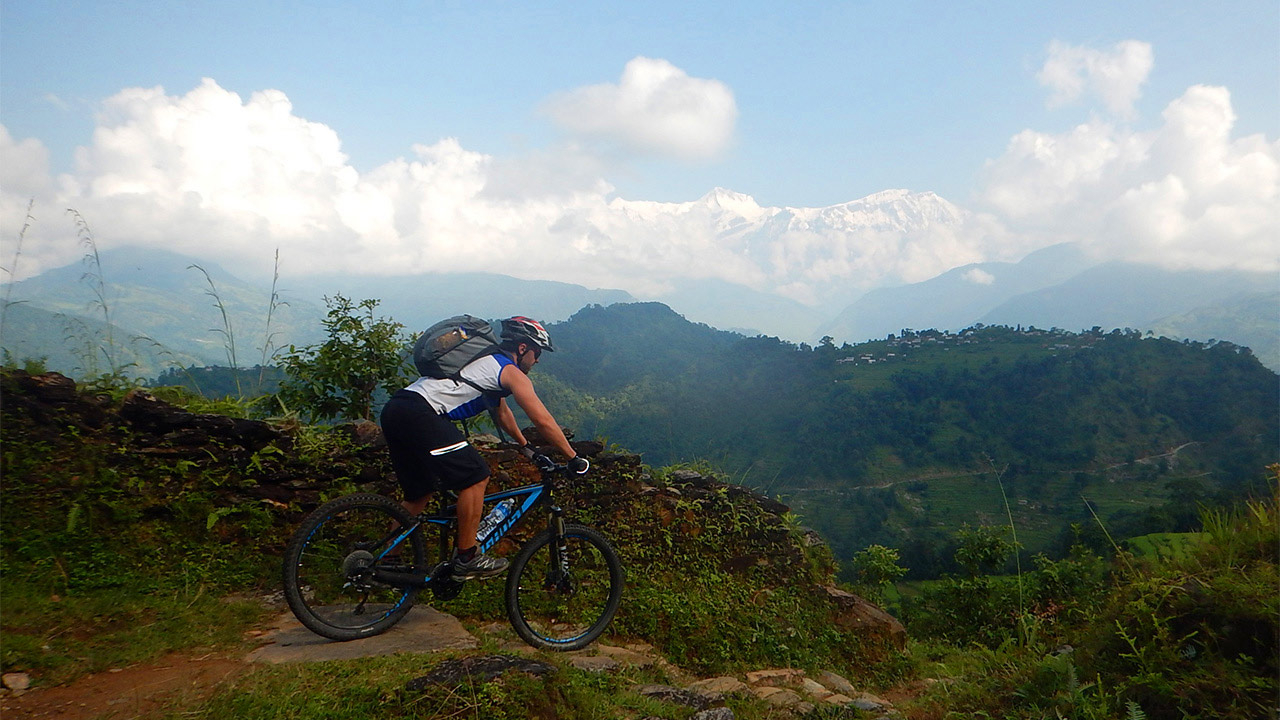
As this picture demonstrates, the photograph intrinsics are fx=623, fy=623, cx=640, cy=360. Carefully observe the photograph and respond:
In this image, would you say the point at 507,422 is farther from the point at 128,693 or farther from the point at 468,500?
the point at 128,693

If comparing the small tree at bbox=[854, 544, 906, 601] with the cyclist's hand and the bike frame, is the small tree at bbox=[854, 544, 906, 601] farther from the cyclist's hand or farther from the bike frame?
the cyclist's hand

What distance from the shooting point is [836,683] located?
5.84 m

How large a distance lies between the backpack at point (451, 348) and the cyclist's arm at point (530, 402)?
0.84 ft

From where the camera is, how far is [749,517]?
751 cm

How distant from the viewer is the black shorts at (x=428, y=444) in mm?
4426

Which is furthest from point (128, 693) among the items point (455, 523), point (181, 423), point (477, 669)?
point (181, 423)

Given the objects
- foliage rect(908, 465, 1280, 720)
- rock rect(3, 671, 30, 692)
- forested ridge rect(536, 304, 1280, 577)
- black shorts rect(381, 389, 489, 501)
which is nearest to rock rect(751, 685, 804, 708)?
foliage rect(908, 465, 1280, 720)

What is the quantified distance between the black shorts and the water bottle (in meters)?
0.52

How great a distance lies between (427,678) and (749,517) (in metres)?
4.72

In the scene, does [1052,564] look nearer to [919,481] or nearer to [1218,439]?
[919,481]

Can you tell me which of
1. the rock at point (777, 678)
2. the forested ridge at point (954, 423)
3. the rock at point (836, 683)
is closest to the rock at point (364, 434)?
the rock at point (777, 678)

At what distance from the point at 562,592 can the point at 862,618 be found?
404cm

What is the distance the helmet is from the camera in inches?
194

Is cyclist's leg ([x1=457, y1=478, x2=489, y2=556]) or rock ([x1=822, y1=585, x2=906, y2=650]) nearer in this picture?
cyclist's leg ([x1=457, y1=478, x2=489, y2=556])
